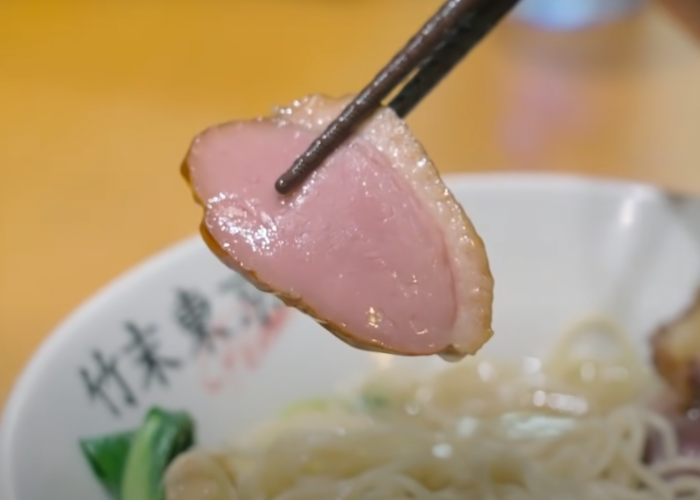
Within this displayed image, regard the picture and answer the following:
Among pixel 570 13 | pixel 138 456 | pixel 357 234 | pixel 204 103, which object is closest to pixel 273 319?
pixel 138 456

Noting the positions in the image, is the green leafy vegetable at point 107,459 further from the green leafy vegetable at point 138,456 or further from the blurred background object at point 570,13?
the blurred background object at point 570,13

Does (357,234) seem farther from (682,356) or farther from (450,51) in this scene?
(682,356)

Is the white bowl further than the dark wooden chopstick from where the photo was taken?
Yes

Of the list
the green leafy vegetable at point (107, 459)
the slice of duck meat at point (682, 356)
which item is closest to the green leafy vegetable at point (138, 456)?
the green leafy vegetable at point (107, 459)

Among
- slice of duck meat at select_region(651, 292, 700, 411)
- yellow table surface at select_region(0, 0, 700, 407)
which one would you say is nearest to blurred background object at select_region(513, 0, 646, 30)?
yellow table surface at select_region(0, 0, 700, 407)

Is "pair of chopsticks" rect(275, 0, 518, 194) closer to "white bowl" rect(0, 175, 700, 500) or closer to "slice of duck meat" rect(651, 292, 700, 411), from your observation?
"white bowl" rect(0, 175, 700, 500)

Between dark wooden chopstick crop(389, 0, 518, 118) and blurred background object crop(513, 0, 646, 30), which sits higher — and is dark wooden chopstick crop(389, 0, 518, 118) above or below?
below
